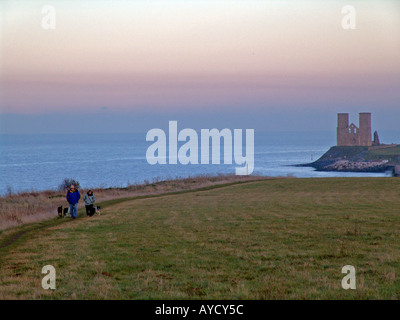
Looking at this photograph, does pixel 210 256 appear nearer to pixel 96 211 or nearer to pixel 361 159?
pixel 96 211

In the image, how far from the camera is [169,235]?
756 inches

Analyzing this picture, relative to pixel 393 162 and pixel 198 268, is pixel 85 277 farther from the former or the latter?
pixel 393 162

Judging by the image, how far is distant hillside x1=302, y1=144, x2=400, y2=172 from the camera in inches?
5221

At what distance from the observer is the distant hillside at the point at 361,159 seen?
133 meters

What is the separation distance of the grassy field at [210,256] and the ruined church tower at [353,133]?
16494 centimetres

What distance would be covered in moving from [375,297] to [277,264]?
140 inches

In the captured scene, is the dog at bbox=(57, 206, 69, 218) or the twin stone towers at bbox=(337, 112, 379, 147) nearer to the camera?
the dog at bbox=(57, 206, 69, 218)

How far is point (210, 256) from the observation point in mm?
14797

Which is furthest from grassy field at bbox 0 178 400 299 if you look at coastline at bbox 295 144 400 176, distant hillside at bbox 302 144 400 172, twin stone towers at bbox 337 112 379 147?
twin stone towers at bbox 337 112 379 147

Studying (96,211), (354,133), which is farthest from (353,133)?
(96,211)

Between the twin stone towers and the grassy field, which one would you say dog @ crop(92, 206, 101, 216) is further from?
the twin stone towers

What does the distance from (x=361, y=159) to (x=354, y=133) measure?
33.4 m

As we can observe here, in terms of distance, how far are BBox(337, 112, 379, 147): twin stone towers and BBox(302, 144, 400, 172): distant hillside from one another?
443 cm

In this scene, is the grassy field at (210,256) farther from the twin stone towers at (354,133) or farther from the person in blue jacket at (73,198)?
the twin stone towers at (354,133)
